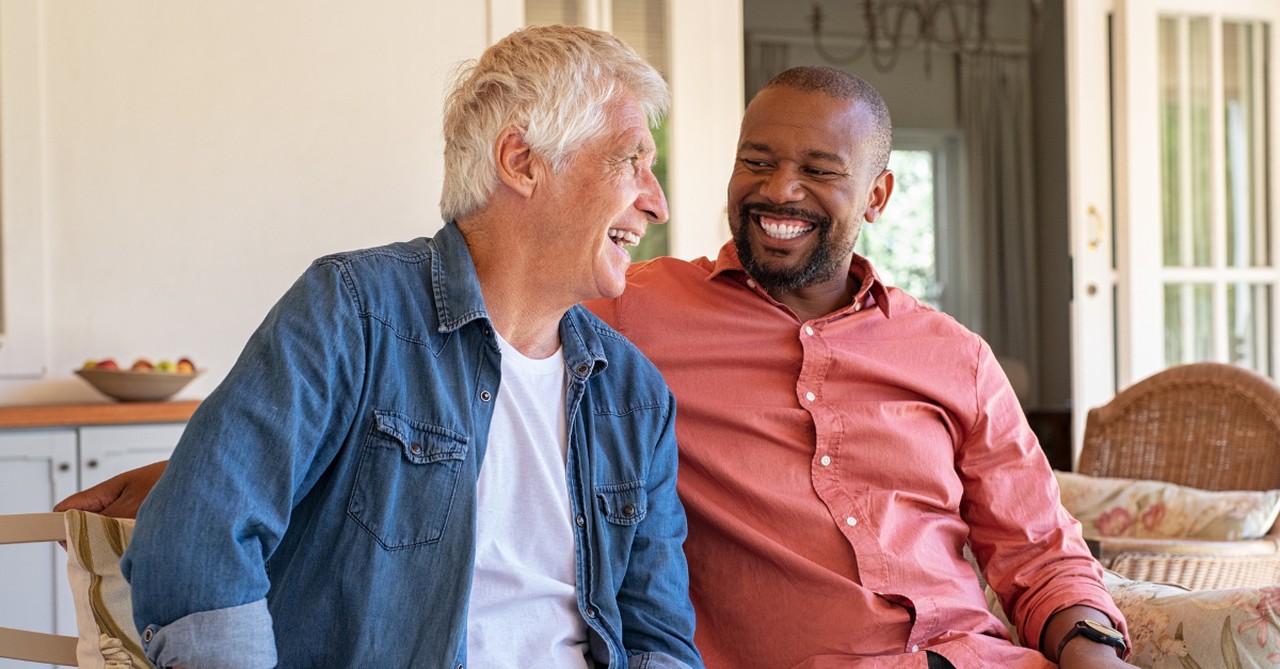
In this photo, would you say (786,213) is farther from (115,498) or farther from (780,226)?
(115,498)

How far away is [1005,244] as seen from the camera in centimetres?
747

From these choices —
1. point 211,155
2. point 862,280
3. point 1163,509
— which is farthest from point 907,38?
point 862,280

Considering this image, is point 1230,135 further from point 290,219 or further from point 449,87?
point 449,87

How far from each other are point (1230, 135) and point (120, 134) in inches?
161

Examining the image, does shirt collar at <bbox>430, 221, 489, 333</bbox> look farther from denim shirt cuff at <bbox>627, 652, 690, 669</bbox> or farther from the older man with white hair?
denim shirt cuff at <bbox>627, 652, 690, 669</bbox>

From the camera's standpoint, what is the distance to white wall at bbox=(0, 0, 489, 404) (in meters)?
3.60

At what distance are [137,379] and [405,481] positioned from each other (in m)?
2.23

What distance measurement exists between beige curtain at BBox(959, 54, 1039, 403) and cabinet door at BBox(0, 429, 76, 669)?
18.3 ft

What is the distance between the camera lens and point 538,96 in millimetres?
1443

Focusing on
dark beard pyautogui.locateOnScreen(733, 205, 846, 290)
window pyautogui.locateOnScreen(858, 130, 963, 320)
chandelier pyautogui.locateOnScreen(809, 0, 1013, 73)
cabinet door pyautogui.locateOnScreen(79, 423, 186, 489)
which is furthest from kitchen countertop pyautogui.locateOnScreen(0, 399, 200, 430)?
window pyautogui.locateOnScreen(858, 130, 963, 320)

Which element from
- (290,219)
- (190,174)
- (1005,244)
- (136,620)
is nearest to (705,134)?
(290,219)

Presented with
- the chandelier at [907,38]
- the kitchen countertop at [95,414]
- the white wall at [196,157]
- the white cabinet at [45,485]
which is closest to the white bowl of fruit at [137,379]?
the kitchen countertop at [95,414]

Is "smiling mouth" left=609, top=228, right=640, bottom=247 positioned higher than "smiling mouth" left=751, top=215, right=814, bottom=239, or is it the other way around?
"smiling mouth" left=751, top=215, right=814, bottom=239

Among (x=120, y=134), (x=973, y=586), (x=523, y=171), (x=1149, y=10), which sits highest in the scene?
(x=1149, y=10)
